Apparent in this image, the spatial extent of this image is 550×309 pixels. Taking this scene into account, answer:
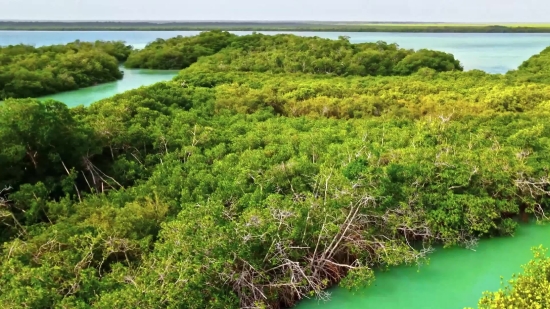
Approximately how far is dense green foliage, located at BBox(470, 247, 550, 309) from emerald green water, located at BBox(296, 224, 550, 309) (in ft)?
6.26

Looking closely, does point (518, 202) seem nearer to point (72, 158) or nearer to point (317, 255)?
point (317, 255)

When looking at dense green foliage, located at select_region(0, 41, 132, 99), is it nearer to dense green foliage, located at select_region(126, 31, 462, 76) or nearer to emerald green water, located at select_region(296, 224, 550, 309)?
dense green foliage, located at select_region(126, 31, 462, 76)

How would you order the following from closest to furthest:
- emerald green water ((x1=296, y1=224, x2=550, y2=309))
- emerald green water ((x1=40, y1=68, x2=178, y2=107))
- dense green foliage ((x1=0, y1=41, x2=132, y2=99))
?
emerald green water ((x1=296, y1=224, x2=550, y2=309))
dense green foliage ((x1=0, y1=41, x2=132, y2=99))
emerald green water ((x1=40, y1=68, x2=178, y2=107))

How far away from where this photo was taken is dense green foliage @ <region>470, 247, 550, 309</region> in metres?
5.61

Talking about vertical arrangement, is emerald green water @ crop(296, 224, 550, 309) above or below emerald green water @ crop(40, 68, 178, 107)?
below

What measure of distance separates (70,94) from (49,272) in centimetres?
1842

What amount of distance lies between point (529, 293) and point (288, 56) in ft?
92.2

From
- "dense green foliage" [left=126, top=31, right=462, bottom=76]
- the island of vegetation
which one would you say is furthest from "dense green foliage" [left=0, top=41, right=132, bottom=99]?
the island of vegetation

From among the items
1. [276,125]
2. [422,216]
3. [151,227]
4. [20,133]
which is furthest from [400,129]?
[20,133]

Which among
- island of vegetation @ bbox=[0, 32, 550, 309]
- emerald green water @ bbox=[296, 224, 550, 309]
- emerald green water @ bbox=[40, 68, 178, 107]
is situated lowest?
emerald green water @ bbox=[296, 224, 550, 309]

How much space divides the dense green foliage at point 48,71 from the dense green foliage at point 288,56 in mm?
5747

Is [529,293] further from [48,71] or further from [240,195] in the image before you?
[48,71]

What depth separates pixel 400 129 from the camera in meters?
14.5

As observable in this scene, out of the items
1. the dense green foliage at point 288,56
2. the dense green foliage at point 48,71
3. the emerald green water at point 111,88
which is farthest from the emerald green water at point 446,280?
the dense green foliage at point 288,56
